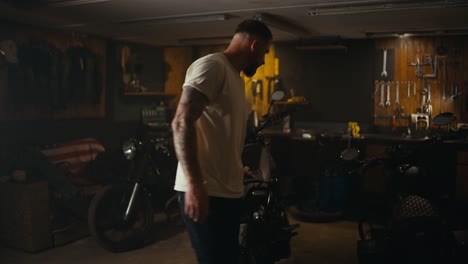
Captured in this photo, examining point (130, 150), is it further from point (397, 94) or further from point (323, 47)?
point (397, 94)

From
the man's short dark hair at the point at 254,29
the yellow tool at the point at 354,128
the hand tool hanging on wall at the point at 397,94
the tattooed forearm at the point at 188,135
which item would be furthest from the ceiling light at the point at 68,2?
the hand tool hanging on wall at the point at 397,94

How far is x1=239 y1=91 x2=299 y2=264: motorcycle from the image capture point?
122 inches

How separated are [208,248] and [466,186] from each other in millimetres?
4268

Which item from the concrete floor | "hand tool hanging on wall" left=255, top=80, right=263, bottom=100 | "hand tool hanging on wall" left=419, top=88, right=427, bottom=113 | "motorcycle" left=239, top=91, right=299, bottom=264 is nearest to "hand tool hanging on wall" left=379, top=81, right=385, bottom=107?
"hand tool hanging on wall" left=419, top=88, right=427, bottom=113

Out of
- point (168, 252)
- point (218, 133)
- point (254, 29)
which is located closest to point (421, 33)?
point (168, 252)

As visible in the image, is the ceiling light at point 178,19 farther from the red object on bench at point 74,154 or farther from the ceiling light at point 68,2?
the red object on bench at point 74,154

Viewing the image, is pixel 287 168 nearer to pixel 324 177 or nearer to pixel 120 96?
pixel 324 177

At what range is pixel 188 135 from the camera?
1.65 metres

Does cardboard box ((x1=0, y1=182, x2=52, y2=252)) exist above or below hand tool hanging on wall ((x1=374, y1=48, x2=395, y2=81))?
below

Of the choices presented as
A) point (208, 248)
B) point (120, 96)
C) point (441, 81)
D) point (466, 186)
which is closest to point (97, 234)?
point (208, 248)

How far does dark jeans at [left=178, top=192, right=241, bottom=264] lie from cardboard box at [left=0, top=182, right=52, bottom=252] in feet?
8.54

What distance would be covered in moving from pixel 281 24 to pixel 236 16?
25.1 inches

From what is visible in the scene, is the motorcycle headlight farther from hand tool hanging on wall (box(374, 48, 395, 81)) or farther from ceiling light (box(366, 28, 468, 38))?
hand tool hanging on wall (box(374, 48, 395, 81))

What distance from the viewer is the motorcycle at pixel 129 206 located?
3.95m
